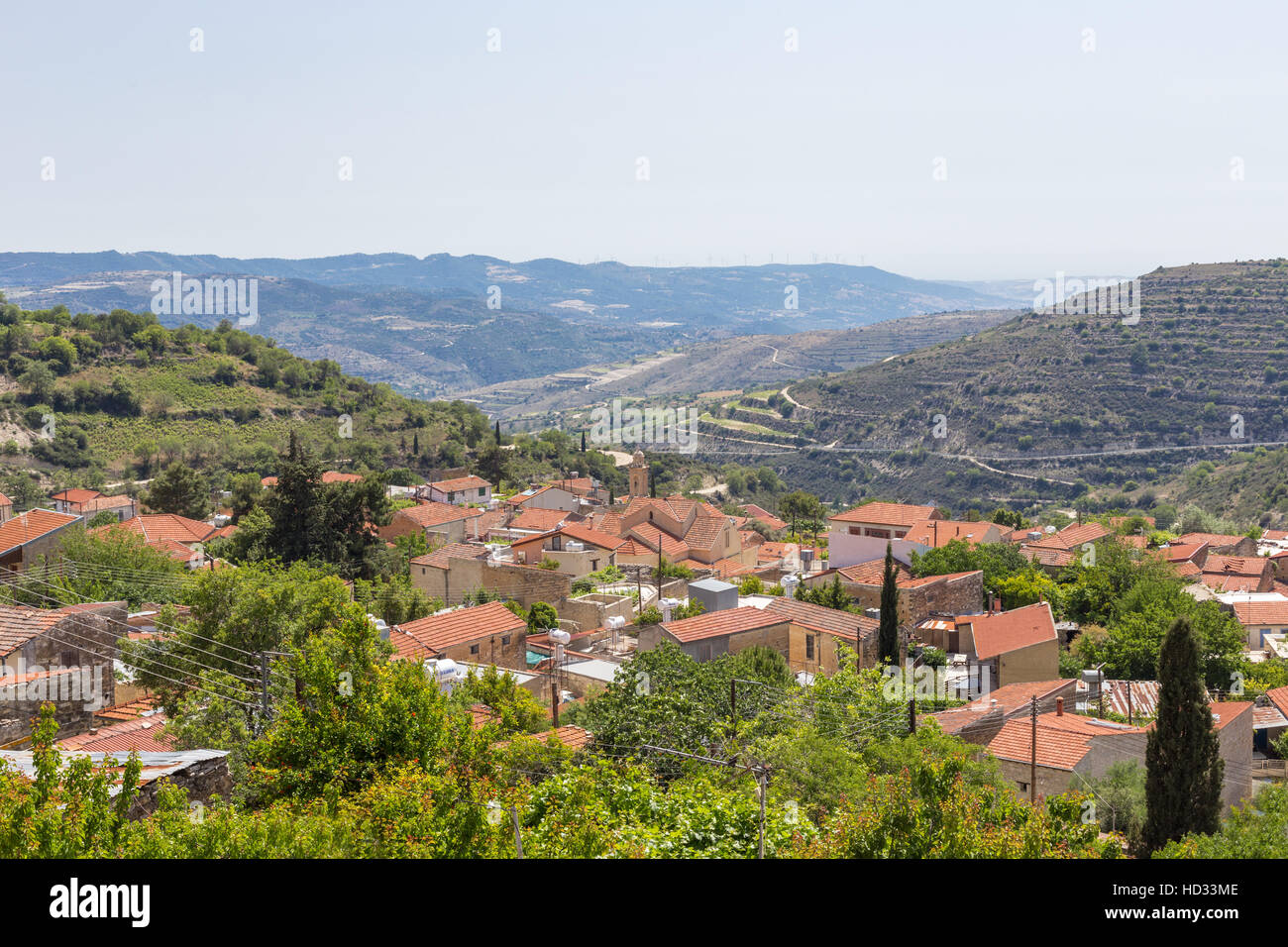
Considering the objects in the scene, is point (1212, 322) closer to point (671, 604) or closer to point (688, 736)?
point (671, 604)

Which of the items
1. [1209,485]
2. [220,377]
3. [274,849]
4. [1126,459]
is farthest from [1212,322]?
[274,849]

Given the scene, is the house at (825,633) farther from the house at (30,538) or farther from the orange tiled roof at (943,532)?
the house at (30,538)

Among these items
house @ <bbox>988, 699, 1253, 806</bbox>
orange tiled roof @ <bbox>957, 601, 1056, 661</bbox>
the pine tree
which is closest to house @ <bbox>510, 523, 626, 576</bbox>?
the pine tree

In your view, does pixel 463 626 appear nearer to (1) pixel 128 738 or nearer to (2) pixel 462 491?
(1) pixel 128 738

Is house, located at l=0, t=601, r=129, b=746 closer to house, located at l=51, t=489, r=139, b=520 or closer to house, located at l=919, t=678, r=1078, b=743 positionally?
house, located at l=919, t=678, r=1078, b=743

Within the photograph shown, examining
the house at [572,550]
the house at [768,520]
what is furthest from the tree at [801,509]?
the house at [572,550]

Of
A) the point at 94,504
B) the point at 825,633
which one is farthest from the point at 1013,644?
Result: the point at 94,504
